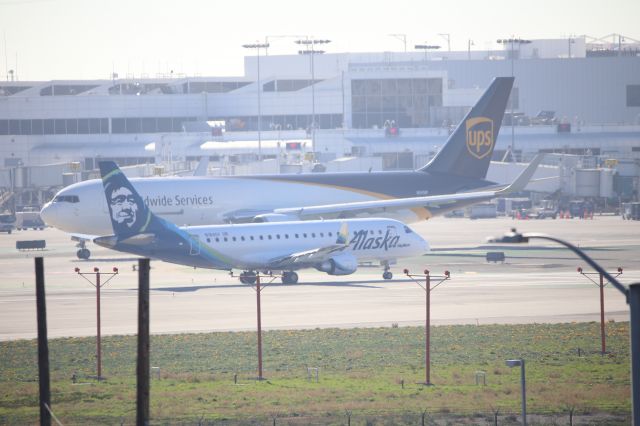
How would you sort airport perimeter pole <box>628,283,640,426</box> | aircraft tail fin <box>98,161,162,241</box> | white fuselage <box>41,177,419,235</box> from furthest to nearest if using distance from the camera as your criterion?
white fuselage <box>41,177,419,235</box> < aircraft tail fin <box>98,161,162,241</box> < airport perimeter pole <box>628,283,640,426</box>

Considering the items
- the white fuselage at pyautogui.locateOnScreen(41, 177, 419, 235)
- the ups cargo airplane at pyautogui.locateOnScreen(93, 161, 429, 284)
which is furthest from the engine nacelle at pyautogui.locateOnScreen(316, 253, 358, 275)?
the white fuselage at pyautogui.locateOnScreen(41, 177, 419, 235)

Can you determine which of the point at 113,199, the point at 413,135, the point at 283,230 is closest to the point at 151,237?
the point at 113,199

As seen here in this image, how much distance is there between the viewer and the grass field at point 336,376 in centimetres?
3897

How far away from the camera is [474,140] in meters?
97.3

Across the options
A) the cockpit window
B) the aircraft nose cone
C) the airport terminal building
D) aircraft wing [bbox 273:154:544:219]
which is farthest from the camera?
the airport terminal building

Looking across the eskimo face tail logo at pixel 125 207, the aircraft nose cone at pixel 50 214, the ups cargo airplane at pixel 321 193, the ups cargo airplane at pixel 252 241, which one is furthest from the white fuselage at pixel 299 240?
the aircraft nose cone at pixel 50 214

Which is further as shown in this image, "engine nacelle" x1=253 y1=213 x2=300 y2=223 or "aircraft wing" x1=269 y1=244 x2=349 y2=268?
"engine nacelle" x1=253 y1=213 x2=300 y2=223

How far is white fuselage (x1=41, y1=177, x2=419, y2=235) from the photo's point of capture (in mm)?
86812

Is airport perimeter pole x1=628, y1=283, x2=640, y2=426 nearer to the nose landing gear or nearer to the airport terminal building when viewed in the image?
the nose landing gear

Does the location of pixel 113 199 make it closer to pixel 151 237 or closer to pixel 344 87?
pixel 151 237

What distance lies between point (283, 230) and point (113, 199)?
10.4 meters

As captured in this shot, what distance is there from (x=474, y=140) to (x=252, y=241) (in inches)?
1219

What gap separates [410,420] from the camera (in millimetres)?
37188

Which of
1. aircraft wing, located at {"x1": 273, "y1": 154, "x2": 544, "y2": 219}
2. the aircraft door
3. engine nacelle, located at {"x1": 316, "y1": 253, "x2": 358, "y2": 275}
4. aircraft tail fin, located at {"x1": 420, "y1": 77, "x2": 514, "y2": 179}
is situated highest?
aircraft tail fin, located at {"x1": 420, "y1": 77, "x2": 514, "y2": 179}
